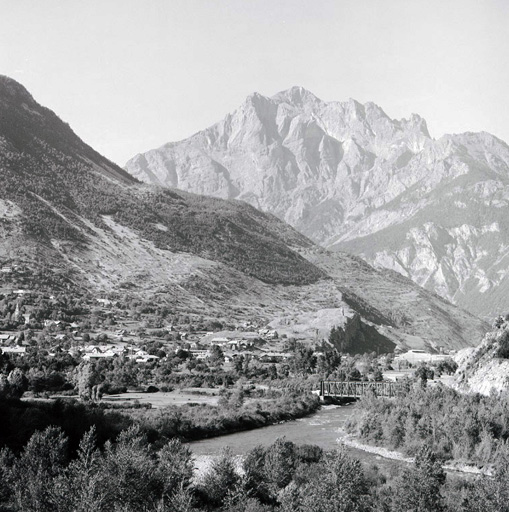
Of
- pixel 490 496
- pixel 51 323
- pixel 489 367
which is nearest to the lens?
pixel 490 496

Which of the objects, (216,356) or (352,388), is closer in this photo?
(352,388)

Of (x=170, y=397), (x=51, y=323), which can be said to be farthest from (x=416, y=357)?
(x=51, y=323)

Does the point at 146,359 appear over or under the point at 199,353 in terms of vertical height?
under

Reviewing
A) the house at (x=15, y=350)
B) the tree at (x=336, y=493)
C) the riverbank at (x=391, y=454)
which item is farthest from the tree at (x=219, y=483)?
the house at (x=15, y=350)

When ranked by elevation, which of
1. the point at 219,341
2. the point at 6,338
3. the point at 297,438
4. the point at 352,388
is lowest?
the point at 297,438

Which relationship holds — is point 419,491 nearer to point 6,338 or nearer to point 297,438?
point 297,438
